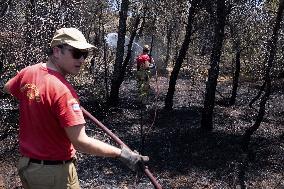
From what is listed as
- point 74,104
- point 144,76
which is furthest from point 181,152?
point 74,104

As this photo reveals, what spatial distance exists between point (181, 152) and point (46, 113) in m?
7.76

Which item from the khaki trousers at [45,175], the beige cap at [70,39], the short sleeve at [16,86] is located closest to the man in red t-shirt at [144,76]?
the short sleeve at [16,86]

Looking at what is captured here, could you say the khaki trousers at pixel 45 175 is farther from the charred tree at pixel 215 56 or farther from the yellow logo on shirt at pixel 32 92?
the charred tree at pixel 215 56

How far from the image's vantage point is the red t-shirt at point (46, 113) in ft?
10.9

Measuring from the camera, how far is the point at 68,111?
10.9ft

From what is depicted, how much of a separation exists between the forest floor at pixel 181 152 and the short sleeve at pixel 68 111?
12.8 feet

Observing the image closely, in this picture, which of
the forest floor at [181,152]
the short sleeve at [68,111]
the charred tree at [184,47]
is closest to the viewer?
the short sleeve at [68,111]

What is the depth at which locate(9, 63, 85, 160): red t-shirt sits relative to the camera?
3.34 meters

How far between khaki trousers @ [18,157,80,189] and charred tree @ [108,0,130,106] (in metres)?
11.8

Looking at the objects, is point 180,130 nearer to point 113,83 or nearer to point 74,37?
point 113,83

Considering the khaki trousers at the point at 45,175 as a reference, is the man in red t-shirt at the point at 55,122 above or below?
above

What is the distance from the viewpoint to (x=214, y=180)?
30.8 feet

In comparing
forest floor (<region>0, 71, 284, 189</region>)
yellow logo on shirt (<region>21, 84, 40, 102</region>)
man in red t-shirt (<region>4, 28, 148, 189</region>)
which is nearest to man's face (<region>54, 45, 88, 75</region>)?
man in red t-shirt (<region>4, 28, 148, 189</region>)

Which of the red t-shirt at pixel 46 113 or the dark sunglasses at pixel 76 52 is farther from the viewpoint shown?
the dark sunglasses at pixel 76 52
